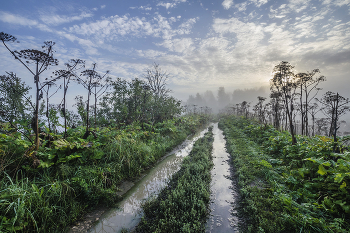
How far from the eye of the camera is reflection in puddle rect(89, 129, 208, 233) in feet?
11.8

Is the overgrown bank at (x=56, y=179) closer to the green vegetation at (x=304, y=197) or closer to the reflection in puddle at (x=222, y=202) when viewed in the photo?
the reflection in puddle at (x=222, y=202)

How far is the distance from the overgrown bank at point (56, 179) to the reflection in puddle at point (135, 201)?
453 mm

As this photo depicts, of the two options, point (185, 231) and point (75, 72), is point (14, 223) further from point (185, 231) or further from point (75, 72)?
point (75, 72)

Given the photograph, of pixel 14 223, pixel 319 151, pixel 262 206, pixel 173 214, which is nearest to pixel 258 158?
pixel 319 151

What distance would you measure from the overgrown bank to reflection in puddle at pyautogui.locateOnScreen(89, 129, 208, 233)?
0.45m

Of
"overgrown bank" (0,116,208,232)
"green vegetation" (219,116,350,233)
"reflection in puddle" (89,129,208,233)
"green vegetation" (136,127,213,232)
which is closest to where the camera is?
"green vegetation" (219,116,350,233)

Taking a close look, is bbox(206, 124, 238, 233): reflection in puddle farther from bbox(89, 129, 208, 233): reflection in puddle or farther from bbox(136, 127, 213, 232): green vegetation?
bbox(89, 129, 208, 233): reflection in puddle

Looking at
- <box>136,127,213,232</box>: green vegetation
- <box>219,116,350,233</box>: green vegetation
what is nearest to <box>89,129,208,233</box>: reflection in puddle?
<box>136,127,213,232</box>: green vegetation

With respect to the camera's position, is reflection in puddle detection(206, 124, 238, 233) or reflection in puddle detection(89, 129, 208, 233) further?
reflection in puddle detection(89, 129, 208, 233)

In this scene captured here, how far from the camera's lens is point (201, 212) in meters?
3.73

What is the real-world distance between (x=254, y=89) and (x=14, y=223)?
144m

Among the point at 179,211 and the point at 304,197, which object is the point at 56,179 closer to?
the point at 179,211

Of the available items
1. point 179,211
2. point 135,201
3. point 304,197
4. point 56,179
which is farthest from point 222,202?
point 56,179

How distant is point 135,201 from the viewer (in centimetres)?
455
